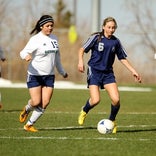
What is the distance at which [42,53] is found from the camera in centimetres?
1182

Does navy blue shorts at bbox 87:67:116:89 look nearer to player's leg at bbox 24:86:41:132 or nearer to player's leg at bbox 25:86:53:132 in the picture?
player's leg at bbox 25:86:53:132

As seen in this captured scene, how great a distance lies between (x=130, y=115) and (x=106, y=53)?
14.4ft

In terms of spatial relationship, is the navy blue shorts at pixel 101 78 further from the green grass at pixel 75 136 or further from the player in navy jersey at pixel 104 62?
the green grass at pixel 75 136

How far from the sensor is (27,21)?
44062mm

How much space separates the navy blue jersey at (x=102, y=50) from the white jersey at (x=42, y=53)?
595 millimetres

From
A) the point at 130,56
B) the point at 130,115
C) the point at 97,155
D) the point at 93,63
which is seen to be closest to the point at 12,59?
the point at 130,56

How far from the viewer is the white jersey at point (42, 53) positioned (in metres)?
11.8

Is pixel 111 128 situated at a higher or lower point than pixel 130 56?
higher

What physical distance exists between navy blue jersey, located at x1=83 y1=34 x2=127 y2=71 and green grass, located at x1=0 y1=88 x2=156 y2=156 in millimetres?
1146

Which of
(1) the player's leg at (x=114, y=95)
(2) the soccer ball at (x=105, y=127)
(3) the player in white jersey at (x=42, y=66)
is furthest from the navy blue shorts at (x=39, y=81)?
(2) the soccer ball at (x=105, y=127)

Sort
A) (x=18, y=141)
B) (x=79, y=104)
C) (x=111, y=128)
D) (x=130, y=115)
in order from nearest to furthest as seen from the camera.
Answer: (x=18, y=141) < (x=111, y=128) < (x=130, y=115) < (x=79, y=104)

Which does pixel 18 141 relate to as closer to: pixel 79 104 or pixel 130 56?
pixel 79 104

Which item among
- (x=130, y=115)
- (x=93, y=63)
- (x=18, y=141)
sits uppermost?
(x=93, y=63)

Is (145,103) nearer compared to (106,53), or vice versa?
(106,53)
